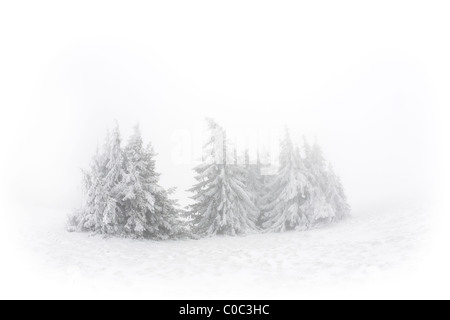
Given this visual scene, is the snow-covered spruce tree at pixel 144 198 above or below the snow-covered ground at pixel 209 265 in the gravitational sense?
above

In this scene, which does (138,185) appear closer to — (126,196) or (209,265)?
(126,196)

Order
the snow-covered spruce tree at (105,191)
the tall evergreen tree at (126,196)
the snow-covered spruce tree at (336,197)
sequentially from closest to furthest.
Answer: the snow-covered spruce tree at (105,191) < the tall evergreen tree at (126,196) < the snow-covered spruce tree at (336,197)

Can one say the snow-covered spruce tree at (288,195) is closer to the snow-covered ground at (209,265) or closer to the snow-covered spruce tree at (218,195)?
the snow-covered spruce tree at (218,195)

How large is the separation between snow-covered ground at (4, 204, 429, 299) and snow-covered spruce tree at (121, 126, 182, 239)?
1.26 meters

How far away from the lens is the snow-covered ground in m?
7.30

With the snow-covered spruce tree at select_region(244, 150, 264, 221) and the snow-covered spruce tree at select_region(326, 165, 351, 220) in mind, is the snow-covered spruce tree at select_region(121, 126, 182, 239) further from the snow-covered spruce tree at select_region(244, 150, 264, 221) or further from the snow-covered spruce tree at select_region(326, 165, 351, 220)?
the snow-covered spruce tree at select_region(326, 165, 351, 220)

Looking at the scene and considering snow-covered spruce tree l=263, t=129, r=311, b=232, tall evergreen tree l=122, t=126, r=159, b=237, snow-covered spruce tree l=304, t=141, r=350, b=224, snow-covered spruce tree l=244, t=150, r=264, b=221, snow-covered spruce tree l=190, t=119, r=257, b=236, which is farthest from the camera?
snow-covered spruce tree l=244, t=150, r=264, b=221

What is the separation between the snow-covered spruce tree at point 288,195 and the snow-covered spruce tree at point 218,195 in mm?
2564

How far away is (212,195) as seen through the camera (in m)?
19.7

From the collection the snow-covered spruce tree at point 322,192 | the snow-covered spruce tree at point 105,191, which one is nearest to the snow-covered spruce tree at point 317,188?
the snow-covered spruce tree at point 322,192

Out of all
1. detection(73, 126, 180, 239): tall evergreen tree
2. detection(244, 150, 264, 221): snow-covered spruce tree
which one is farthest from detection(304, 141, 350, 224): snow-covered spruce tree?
detection(73, 126, 180, 239): tall evergreen tree

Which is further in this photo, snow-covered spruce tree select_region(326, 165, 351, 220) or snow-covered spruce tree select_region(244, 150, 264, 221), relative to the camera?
snow-covered spruce tree select_region(244, 150, 264, 221)

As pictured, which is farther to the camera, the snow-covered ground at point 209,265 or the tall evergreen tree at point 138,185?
the tall evergreen tree at point 138,185

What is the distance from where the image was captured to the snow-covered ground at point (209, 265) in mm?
7305
